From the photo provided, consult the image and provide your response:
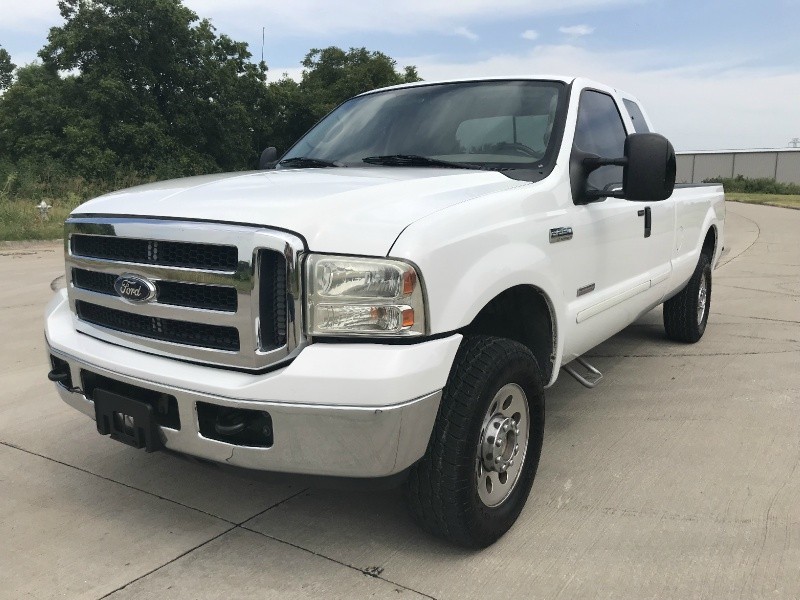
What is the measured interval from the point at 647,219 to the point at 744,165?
49.4 m

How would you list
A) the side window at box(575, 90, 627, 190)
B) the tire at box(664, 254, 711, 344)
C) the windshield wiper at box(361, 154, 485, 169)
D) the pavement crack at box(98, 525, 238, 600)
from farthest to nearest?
the tire at box(664, 254, 711, 344) < the side window at box(575, 90, 627, 190) < the windshield wiper at box(361, 154, 485, 169) < the pavement crack at box(98, 525, 238, 600)

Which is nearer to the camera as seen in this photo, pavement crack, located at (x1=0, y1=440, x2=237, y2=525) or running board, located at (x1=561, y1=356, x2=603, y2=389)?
pavement crack, located at (x1=0, y1=440, x2=237, y2=525)

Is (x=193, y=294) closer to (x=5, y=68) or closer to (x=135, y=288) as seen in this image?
(x=135, y=288)

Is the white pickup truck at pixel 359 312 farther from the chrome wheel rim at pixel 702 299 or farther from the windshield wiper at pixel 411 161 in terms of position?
the chrome wheel rim at pixel 702 299

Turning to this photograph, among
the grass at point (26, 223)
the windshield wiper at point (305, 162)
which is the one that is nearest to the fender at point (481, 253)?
the windshield wiper at point (305, 162)

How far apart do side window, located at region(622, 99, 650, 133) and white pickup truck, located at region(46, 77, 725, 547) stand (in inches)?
53.3

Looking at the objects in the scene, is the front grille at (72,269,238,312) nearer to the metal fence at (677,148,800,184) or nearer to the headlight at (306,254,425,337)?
the headlight at (306,254,425,337)

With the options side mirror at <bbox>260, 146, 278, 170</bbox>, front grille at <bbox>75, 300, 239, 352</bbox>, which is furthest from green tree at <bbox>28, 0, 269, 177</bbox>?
front grille at <bbox>75, 300, 239, 352</bbox>

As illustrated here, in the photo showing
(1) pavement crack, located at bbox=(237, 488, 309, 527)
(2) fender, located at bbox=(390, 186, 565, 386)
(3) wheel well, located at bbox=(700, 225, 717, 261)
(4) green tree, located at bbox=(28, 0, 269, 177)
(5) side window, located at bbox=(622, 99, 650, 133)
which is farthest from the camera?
(4) green tree, located at bbox=(28, 0, 269, 177)

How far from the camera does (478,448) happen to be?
2502mm

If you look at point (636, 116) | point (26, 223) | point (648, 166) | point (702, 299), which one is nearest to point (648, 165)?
point (648, 166)

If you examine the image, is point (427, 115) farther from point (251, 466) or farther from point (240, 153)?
point (240, 153)

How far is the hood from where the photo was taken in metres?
2.23

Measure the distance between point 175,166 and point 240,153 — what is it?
754 centimetres
